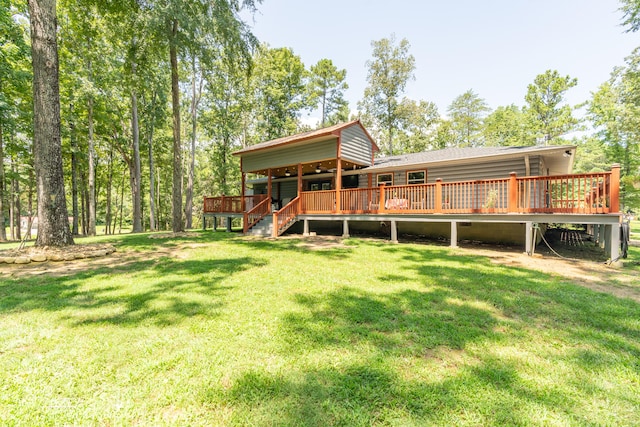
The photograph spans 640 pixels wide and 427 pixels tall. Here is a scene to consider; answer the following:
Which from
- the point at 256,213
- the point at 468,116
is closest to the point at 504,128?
the point at 468,116

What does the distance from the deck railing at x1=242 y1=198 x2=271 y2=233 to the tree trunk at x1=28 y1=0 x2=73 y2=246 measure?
6.82 metres

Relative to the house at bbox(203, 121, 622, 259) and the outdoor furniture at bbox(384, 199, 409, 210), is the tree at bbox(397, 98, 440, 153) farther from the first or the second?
the outdoor furniture at bbox(384, 199, 409, 210)

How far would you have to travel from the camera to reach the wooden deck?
6.72 meters

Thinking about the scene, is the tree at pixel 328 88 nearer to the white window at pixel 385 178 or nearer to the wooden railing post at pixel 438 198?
the white window at pixel 385 178

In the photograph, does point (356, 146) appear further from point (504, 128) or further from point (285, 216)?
point (504, 128)

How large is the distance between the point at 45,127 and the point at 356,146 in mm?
10596

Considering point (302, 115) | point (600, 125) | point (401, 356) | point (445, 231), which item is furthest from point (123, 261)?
point (600, 125)

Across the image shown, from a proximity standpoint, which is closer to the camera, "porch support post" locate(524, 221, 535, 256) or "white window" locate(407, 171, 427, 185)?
"porch support post" locate(524, 221, 535, 256)

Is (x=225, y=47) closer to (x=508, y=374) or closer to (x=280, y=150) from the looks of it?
(x=280, y=150)

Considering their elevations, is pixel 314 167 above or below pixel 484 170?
above

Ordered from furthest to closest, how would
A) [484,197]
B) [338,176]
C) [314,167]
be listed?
[314,167]
[338,176]
[484,197]

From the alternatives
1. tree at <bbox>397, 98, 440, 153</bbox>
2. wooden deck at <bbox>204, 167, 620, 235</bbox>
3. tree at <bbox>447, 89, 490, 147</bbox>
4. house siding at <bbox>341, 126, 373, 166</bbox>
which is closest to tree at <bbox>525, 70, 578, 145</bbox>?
tree at <bbox>447, 89, 490, 147</bbox>

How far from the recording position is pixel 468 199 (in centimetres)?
1033

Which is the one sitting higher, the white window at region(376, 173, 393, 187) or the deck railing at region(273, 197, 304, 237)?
the white window at region(376, 173, 393, 187)
